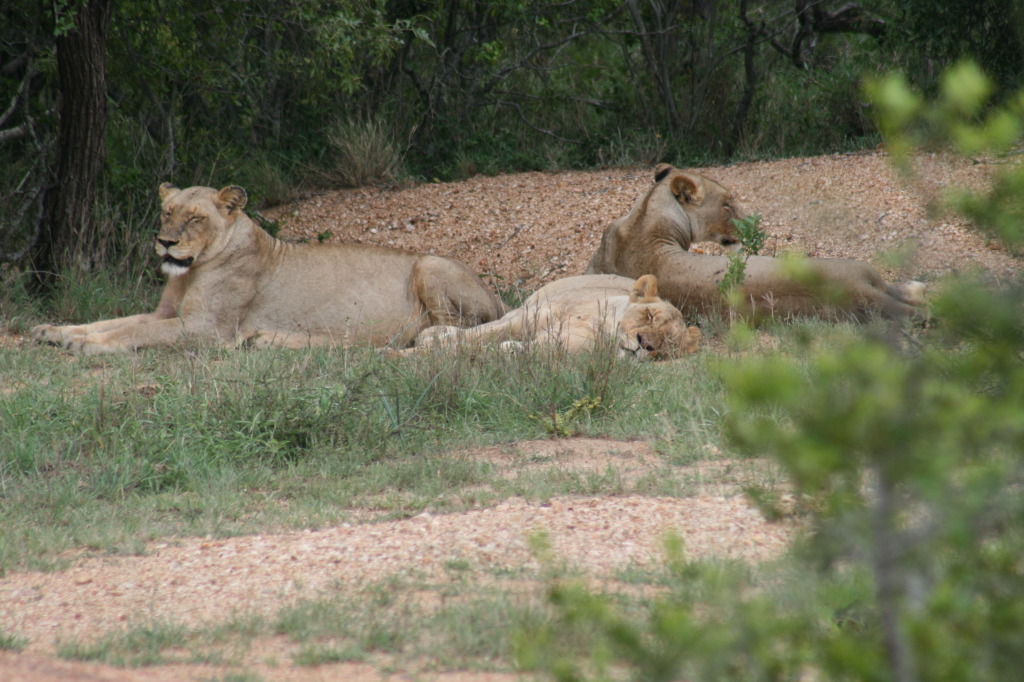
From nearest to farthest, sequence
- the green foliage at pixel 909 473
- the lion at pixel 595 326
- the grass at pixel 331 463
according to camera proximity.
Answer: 1. the green foliage at pixel 909 473
2. the grass at pixel 331 463
3. the lion at pixel 595 326

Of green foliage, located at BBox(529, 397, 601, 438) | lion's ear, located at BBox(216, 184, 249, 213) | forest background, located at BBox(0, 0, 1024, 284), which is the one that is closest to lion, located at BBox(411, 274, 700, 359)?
green foliage, located at BBox(529, 397, 601, 438)

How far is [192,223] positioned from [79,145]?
173cm

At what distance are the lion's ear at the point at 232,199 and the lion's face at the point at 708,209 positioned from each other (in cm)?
321

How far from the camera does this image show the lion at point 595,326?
6.53 meters

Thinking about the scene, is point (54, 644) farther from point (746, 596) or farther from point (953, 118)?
point (953, 118)

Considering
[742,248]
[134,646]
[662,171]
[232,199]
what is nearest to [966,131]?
[134,646]

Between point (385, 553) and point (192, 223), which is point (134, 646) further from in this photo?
point (192, 223)

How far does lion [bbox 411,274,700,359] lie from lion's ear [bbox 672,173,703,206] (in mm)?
1525

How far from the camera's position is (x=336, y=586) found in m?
3.58

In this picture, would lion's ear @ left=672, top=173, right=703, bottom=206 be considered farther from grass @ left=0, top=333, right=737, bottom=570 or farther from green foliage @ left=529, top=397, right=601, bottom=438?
green foliage @ left=529, top=397, right=601, bottom=438

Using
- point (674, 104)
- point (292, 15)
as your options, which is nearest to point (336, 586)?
point (292, 15)

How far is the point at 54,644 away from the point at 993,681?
7.98ft

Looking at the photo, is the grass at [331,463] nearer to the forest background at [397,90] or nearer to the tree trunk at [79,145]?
the tree trunk at [79,145]

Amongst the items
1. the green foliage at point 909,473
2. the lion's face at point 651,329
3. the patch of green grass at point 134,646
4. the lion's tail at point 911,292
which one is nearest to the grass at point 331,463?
the patch of green grass at point 134,646
